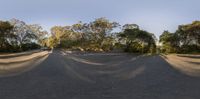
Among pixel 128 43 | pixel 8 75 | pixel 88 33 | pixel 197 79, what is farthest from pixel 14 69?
pixel 88 33

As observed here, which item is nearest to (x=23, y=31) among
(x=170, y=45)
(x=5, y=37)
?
(x=5, y=37)

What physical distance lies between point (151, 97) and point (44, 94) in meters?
2.28

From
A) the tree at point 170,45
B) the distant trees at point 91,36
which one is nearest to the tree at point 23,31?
the distant trees at point 91,36

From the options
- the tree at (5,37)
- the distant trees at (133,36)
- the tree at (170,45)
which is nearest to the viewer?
the tree at (5,37)

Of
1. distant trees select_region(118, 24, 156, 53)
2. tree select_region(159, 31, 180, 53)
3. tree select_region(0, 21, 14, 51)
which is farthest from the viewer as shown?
distant trees select_region(118, 24, 156, 53)

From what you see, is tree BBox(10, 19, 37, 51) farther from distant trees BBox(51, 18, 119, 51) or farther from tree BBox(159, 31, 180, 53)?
tree BBox(159, 31, 180, 53)

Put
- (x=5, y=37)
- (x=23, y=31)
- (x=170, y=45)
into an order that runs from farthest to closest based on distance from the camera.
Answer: (x=23, y=31) → (x=5, y=37) → (x=170, y=45)

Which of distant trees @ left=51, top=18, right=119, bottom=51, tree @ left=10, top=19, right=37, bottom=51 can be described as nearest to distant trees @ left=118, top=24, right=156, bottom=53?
distant trees @ left=51, top=18, right=119, bottom=51

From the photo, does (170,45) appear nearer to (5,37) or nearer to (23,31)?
(5,37)

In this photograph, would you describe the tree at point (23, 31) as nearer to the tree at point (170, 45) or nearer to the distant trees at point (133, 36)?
the distant trees at point (133, 36)

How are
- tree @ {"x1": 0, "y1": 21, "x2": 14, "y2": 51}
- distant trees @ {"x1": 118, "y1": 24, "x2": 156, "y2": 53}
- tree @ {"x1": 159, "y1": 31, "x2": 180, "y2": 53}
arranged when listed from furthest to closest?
1. distant trees @ {"x1": 118, "y1": 24, "x2": 156, "y2": 53}
2. tree @ {"x1": 159, "y1": 31, "x2": 180, "y2": 53}
3. tree @ {"x1": 0, "y1": 21, "x2": 14, "y2": 51}

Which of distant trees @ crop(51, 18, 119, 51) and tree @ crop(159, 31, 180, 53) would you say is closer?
tree @ crop(159, 31, 180, 53)

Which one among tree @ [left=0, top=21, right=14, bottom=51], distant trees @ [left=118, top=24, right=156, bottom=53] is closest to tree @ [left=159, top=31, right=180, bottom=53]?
tree @ [left=0, top=21, right=14, bottom=51]

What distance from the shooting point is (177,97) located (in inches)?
288
